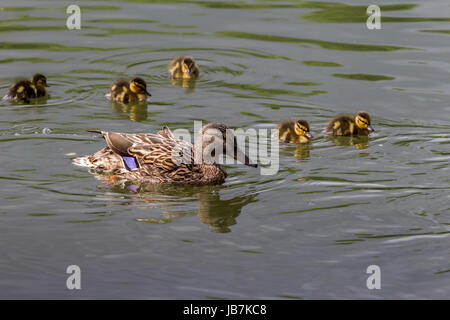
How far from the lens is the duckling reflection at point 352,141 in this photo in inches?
303

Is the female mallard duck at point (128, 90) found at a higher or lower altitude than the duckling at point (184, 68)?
lower

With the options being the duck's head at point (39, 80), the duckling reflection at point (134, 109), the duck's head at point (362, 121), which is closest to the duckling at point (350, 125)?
the duck's head at point (362, 121)

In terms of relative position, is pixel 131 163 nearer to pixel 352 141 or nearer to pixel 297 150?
pixel 297 150

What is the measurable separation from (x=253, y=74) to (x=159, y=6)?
9.35ft

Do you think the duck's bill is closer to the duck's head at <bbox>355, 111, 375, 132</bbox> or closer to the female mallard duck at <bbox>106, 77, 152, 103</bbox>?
the duck's head at <bbox>355, 111, 375, 132</bbox>

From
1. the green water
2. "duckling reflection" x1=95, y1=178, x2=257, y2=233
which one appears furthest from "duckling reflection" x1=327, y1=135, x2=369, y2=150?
"duckling reflection" x1=95, y1=178, x2=257, y2=233

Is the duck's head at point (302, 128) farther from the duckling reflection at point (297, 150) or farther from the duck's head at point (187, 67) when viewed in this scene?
the duck's head at point (187, 67)

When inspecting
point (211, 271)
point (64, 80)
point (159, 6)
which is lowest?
point (211, 271)

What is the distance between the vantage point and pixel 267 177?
675cm

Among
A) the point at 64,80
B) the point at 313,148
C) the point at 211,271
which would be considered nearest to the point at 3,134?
the point at 64,80

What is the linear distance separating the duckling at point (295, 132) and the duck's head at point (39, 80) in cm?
251

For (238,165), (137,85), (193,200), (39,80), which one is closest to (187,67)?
(137,85)

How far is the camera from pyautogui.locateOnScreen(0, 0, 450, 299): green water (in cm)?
504

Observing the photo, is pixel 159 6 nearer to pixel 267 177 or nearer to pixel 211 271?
pixel 267 177
